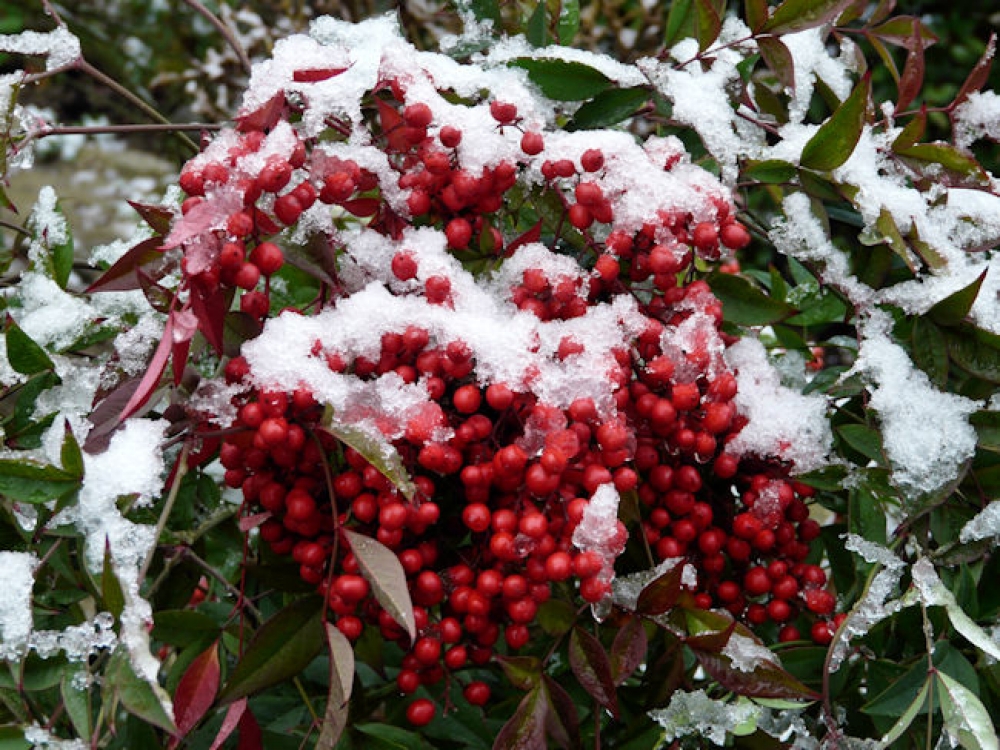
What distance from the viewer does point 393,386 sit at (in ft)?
2.46

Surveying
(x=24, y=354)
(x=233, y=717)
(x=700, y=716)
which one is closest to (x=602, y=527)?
(x=700, y=716)

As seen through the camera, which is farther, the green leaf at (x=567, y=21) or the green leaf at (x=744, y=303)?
the green leaf at (x=567, y=21)

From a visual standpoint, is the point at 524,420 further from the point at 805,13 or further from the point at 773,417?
the point at 805,13

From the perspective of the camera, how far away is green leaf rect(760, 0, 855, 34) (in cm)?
88

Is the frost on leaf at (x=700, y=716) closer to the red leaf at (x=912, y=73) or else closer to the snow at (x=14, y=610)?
the snow at (x=14, y=610)

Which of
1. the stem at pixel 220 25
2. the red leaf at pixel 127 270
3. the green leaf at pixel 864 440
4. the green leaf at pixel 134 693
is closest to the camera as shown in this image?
the green leaf at pixel 134 693

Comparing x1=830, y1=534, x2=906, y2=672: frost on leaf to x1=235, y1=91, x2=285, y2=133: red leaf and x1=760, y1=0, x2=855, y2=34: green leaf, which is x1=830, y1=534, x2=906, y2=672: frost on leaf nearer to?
x1=760, y1=0, x2=855, y2=34: green leaf

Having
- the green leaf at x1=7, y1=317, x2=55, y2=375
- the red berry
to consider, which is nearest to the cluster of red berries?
the red berry

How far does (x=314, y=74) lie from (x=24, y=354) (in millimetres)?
345

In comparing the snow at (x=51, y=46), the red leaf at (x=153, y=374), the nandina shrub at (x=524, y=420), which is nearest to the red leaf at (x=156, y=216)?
the nandina shrub at (x=524, y=420)

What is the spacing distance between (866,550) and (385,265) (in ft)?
1.49

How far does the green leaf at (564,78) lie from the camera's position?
0.93 meters

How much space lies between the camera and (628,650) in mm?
760

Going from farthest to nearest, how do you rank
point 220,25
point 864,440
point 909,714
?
point 220,25 → point 864,440 → point 909,714
